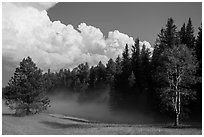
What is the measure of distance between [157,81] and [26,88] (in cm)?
2052

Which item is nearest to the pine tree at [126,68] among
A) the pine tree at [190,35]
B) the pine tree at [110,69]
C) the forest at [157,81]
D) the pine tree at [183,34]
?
the forest at [157,81]

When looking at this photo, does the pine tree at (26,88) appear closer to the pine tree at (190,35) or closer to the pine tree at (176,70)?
the pine tree at (176,70)

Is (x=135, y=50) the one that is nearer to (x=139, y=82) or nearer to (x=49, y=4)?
(x=139, y=82)

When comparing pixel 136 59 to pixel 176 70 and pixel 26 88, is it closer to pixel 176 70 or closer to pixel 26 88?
pixel 26 88

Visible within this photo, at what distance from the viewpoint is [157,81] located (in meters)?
48.4

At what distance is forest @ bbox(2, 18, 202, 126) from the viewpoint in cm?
4134

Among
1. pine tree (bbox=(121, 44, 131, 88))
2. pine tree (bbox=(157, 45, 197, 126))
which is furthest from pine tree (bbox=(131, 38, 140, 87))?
pine tree (bbox=(157, 45, 197, 126))

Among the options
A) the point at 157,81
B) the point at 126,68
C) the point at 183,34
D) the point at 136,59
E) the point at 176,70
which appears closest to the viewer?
the point at 176,70

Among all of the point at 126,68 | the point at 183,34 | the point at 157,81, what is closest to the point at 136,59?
the point at 126,68

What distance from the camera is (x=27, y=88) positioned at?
50.8 m

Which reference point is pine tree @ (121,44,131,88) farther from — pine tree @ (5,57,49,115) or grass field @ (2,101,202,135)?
grass field @ (2,101,202,135)

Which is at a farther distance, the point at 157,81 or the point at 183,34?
the point at 183,34

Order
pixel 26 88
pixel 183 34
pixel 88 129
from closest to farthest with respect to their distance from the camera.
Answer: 1. pixel 88 129
2. pixel 26 88
3. pixel 183 34

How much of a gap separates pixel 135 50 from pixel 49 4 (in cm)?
4499
